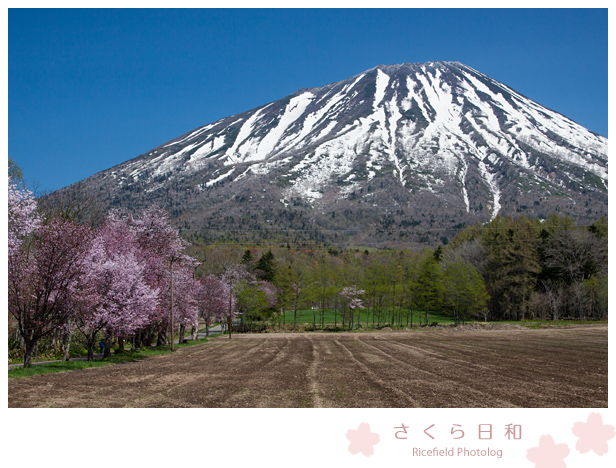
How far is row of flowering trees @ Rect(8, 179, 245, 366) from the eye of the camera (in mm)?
16516

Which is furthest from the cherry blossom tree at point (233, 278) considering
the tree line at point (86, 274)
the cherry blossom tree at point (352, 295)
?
the tree line at point (86, 274)

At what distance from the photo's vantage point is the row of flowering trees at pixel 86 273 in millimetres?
16516

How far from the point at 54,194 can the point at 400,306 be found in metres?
41.9

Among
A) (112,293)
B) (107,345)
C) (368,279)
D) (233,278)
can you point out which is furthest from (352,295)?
(112,293)

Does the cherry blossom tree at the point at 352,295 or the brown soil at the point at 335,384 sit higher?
the brown soil at the point at 335,384

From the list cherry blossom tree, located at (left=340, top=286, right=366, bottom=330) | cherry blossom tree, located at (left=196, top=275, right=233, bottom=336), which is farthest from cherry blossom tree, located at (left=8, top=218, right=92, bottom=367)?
cherry blossom tree, located at (left=340, top=286, right=366, bottom=330)

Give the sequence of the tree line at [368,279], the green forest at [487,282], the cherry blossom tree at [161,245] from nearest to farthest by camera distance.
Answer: the cherry blossom tree at [161,245]
the tree line at [368,279]
the green forest at [487,282]

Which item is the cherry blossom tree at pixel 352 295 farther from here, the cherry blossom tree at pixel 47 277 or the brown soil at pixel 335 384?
the cherry blossom tree at pixel 47 277

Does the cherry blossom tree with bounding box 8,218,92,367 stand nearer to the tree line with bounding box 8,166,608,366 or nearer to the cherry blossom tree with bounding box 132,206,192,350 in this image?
the tree line with bounding box 8,166,608,366

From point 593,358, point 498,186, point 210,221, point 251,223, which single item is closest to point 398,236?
point 251,223

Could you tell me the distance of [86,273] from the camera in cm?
1848

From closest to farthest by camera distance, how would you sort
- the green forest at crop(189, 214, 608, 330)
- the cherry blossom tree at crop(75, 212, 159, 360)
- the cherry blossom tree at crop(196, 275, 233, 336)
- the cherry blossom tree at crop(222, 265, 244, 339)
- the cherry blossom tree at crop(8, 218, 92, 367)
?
the cherry blossom tree at crop(8, 218, 92, 367) < the cherry blossom tree at crop(75, 212, 159, 360) < the cherry blossom tree at crop(196, 275, 233, 336) < the cherry blossom tree at crop(222, 265, 244, 339) < the green forest at crop(189, 214, 608, 330)

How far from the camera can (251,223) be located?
15812 cm

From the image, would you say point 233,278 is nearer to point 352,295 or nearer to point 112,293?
point 352,295
